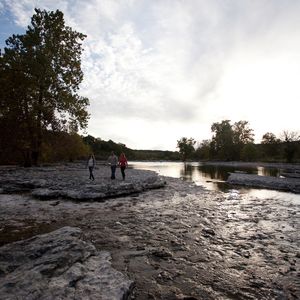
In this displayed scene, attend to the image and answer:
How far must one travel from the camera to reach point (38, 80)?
29.7m

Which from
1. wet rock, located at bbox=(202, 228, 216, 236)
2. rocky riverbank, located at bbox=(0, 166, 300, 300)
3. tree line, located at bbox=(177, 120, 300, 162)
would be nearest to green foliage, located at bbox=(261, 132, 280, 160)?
tree line, located at bbox=(177, 120, 300, 162)

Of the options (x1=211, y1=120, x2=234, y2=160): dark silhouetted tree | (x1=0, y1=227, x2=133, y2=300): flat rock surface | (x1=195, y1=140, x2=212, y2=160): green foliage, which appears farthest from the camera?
(x1=195, y1=140, x2=212, y2=160): green foliage

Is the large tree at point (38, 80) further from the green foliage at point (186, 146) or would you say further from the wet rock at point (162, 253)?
the green foliage at point (186, 146)

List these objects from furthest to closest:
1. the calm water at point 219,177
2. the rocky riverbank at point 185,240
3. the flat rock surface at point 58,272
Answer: the calm water at point 219,177
the rocky riverbank at point 185,240
the flat rock surface at point 58,272

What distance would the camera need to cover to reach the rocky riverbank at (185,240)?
15.4 feet

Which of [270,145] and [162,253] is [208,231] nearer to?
[162,253]

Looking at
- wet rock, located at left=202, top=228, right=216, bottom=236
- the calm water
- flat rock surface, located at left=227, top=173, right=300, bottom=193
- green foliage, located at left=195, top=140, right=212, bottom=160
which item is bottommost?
the calm water

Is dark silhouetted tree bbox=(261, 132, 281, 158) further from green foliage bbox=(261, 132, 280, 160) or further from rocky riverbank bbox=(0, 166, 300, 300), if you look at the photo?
rocky riverbank bbox=(0, 166, 300, 300)

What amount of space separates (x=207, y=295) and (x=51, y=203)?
31.9 feet

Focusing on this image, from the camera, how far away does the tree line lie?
84075mm

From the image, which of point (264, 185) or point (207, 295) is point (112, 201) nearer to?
point (207, 295)

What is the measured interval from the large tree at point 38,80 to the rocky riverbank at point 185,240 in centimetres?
2083

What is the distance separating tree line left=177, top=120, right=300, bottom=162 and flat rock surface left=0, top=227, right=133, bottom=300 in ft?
293

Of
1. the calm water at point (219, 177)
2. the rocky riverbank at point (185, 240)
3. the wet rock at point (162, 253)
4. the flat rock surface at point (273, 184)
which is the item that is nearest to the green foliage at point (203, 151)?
the calm water at point (219, 177)
